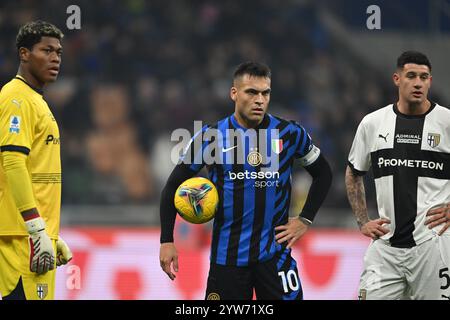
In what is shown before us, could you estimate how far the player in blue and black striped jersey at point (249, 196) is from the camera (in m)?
6.19

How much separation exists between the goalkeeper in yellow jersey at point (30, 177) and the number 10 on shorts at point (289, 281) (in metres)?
1.39

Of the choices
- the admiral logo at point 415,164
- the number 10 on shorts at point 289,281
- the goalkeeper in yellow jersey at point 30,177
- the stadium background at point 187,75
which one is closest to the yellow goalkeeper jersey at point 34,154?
the goalkeeper in yellow jersey at point 30,177

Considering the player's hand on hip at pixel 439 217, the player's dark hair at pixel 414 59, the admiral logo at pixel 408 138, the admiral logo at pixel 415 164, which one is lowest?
the player's hand on hip at pixel 439 217

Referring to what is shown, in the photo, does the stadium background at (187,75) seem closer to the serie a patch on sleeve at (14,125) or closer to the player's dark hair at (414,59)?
the player's dark hair at (414,59)

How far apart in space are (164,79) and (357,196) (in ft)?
29.4

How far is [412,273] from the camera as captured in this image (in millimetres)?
6453

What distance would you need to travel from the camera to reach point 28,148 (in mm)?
5527

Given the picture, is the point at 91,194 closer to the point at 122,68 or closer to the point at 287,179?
the point at 122,68

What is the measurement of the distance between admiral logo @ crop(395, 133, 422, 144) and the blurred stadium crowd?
7215 millimetres

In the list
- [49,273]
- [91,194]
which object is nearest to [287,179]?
[49,273]

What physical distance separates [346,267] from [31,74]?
4.88 m

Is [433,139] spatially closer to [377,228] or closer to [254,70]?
[377,228]

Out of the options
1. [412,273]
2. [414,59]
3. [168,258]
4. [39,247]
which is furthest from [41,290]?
[414,59]

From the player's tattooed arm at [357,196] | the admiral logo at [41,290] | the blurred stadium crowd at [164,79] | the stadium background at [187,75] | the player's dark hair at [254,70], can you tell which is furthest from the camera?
the blurred stadium crowd at [164,79]
